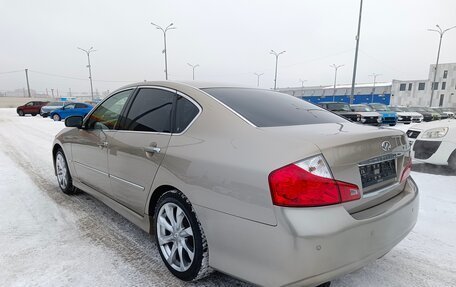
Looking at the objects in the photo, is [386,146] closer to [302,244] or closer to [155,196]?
[302,244]

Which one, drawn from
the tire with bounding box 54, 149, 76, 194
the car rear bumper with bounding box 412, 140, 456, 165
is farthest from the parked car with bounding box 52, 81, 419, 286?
the car rear bumper with bounding box 412, 140, 456, 165

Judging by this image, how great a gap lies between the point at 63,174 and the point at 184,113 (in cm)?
300

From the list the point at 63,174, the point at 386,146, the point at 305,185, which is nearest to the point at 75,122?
the point at 63,174

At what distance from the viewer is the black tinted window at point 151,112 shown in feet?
8.92

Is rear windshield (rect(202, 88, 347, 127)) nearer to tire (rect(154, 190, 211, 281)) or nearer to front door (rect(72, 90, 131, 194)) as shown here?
tire (rect(154, 190, 211, 281))

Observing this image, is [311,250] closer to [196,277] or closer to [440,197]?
[196,277]

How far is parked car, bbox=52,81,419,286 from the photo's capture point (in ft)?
5.69

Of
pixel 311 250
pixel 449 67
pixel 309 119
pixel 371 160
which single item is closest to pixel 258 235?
pixel 311 250

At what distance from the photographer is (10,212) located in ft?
12.8

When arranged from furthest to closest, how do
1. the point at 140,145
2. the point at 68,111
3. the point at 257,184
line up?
the point at 68,111, the point at 140,145, the point at 257,184

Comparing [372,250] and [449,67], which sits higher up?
[449,67]

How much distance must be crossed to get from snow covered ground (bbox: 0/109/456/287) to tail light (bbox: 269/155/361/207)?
1057mm

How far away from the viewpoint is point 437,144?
19.2 feet

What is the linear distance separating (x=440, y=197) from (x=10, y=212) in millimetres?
5896
